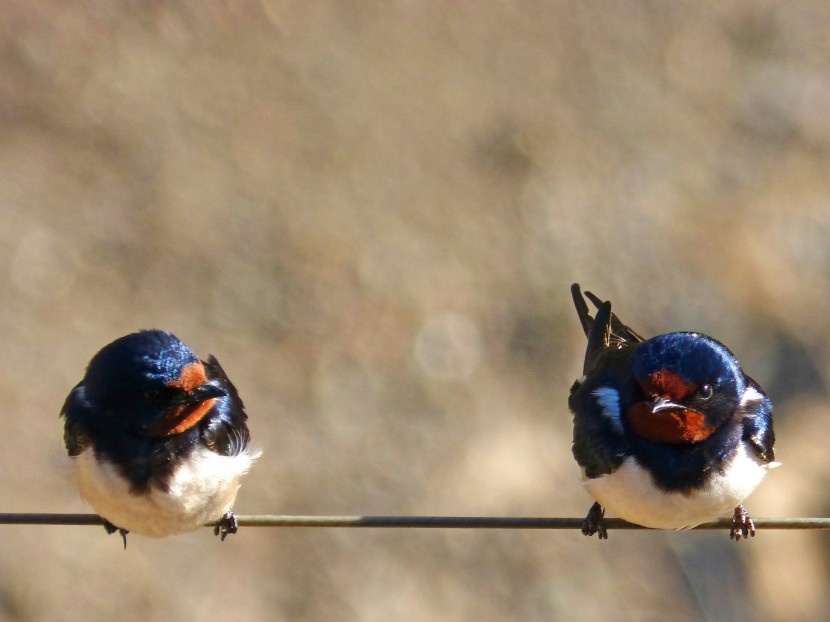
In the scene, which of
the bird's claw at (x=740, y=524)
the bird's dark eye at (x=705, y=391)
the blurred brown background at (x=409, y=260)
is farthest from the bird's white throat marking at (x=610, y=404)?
the blurred brown background at (x=409, y=260)

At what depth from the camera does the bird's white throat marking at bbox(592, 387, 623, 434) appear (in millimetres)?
3494

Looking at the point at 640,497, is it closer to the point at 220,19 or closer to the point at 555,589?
the point at 555,589

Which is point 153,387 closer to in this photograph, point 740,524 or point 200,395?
point 200,395

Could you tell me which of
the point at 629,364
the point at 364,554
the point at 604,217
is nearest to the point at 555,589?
the point at 364,554

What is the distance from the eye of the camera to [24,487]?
671cm

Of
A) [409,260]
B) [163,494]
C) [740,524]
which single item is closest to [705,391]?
[740,524]

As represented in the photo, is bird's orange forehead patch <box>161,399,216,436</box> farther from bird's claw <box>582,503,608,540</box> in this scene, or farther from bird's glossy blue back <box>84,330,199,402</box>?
bird's claw <box>582,503,608,540</box>

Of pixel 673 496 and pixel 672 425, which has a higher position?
pixel 672 425

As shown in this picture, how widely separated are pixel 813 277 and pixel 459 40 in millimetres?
3059

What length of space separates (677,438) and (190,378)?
1.35 m

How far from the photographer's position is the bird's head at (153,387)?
3.37 meters

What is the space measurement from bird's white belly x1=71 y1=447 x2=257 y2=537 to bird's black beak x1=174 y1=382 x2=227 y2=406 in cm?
16

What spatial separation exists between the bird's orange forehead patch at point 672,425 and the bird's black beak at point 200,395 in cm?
116

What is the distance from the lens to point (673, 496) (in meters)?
3.33
